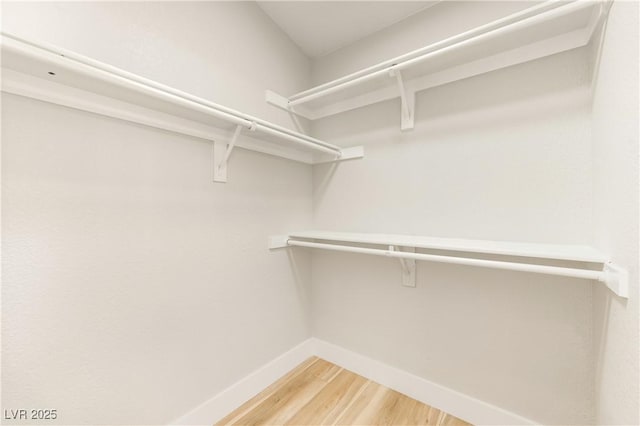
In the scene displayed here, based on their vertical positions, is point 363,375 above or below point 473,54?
below

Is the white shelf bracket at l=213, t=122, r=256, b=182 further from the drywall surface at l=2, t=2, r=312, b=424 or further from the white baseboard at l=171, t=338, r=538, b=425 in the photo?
the white baseboard at l=171, t=338, r=538, b=425

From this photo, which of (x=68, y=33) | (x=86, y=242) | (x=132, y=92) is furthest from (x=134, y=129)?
(x=86, y=242)

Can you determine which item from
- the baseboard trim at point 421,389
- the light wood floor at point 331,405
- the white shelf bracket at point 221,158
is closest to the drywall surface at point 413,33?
the white shelf bracket at point 221,158

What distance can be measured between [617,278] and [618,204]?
203 mm

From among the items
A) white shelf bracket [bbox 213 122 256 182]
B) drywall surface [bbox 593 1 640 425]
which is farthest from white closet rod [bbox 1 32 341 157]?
drywall surface [bbox 593 1 640 425]

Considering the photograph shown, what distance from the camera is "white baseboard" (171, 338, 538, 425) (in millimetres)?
1078

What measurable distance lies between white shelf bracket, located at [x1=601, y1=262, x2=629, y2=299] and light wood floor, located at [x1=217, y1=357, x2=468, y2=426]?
913mm

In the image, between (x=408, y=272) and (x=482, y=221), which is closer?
(x=482, y=221)

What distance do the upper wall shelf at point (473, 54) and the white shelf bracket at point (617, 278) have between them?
0.78 metres

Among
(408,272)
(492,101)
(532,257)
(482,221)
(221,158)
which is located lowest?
(408,272)

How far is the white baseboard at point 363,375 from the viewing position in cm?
108

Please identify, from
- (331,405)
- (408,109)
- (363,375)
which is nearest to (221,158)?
(408,109)

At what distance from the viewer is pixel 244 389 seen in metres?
1.25

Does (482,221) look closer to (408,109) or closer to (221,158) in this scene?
(408,109)
